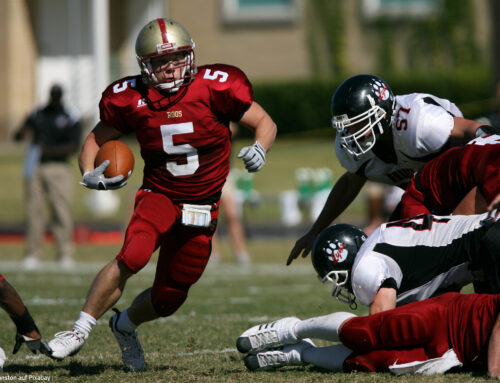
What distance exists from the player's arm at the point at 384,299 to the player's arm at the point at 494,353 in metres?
0.45

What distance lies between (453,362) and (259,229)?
33.8 ft

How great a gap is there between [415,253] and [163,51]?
1587mm

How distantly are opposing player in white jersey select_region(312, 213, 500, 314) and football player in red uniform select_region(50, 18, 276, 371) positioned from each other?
28.7 inches

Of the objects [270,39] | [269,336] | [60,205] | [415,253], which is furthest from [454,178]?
[270,39]

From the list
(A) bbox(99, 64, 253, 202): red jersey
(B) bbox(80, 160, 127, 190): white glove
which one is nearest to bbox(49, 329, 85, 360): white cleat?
(B) bbox(80, 160, 127, 190): white glove

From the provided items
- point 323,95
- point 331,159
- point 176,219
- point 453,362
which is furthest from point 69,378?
point 323,95

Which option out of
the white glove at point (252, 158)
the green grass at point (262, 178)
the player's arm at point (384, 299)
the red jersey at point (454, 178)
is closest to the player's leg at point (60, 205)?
the green grass at point (262, 178)

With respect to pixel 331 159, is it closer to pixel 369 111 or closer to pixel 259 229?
pixel 259 229

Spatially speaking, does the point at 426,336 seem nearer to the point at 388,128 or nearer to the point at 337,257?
the point at 337,257

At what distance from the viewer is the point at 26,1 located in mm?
24906

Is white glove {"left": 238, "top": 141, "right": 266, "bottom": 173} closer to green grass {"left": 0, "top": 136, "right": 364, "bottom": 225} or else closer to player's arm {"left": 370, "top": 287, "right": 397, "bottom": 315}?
player's arm {"left": 370, "top": 287, "right": 397, "bottom": 315}

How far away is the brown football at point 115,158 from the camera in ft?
14.6

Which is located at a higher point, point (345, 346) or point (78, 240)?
point (345, 346)

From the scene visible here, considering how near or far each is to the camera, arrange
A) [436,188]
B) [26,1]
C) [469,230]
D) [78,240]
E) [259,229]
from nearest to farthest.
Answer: [469,230] → [436,188] → [78,240] → [259,229] → [26,1]
